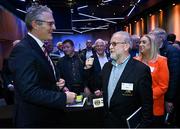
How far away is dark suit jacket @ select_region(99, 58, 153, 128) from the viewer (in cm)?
229

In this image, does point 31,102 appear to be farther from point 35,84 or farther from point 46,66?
point 46,66

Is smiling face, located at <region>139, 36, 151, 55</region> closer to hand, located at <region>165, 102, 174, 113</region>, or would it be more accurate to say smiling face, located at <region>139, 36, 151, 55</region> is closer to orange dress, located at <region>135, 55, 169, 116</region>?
orange dress, located at <region>135, 55, 169, 116</region>

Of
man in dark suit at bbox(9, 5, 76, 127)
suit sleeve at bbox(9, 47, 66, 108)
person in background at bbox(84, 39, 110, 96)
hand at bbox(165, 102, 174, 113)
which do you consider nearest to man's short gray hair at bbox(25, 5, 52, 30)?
man in dark suit at bbox(9, 5, 76, 127)

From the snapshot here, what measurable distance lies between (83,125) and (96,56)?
1.60 metres

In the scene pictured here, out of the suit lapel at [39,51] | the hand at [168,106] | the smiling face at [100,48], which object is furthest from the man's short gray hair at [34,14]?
the smiling face at [100,48]

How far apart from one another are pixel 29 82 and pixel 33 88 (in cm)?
4

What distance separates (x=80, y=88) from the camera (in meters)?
4.43

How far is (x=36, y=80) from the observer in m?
1.90

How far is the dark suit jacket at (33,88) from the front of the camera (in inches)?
74.1

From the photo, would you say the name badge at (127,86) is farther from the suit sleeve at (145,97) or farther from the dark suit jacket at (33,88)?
the dark suit jacket at (33,88)

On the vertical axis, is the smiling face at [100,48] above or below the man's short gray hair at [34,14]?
below

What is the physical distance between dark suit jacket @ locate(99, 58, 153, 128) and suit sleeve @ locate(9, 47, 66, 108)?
532 mm

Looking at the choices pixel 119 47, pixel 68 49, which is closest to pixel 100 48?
pixel 68 49

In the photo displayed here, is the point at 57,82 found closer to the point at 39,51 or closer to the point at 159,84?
the point at 39,51
